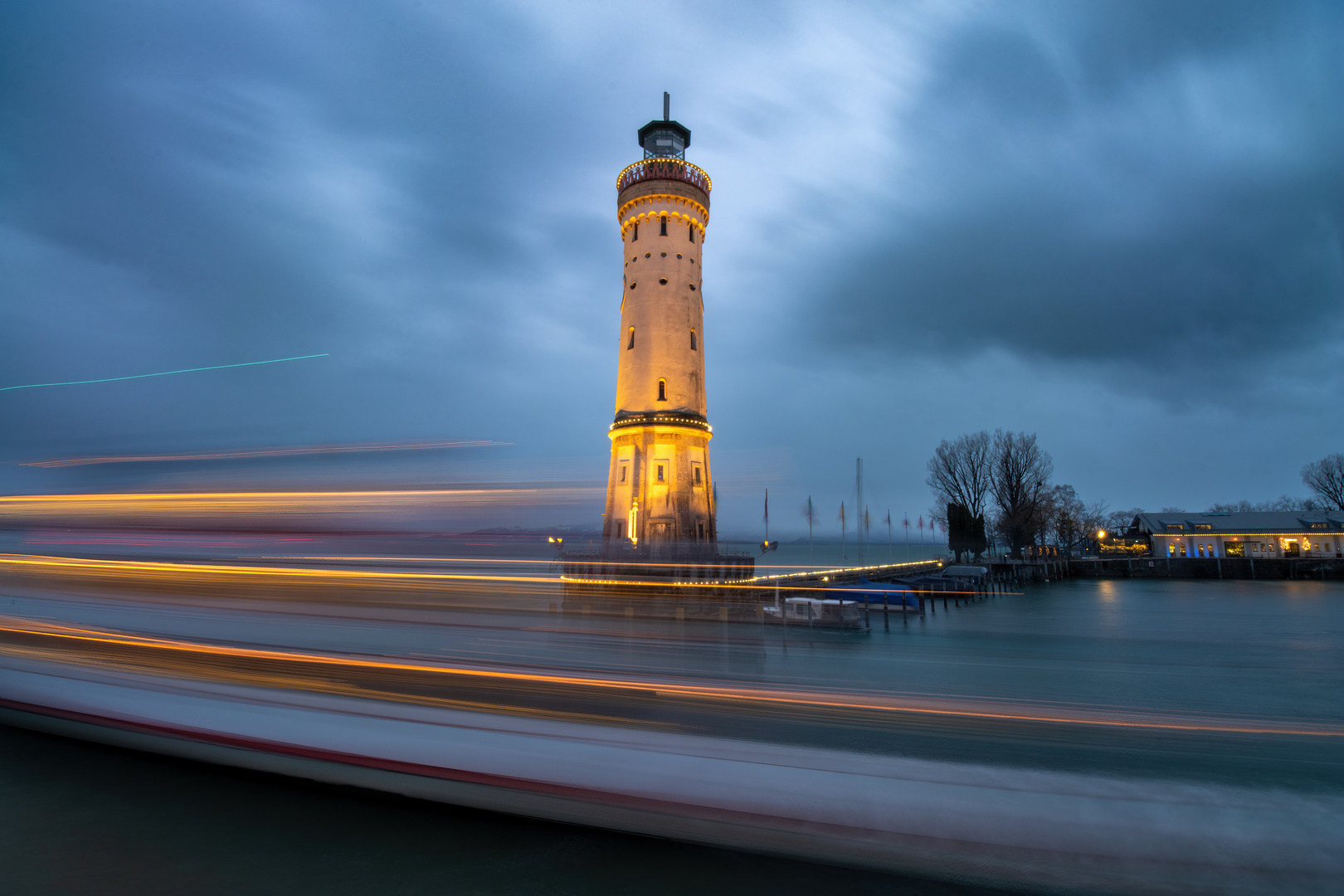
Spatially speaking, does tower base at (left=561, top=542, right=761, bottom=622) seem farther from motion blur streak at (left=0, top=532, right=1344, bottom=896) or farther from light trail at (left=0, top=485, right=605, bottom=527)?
light trail at (left=0, top=485, right=605, bottom=527)

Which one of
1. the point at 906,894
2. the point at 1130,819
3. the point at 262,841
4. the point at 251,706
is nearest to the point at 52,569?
the point at 251,706

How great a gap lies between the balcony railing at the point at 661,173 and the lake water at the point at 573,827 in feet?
74.0

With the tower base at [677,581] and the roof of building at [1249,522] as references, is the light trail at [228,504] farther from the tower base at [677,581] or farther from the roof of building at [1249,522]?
the roof of building at [1249,522]

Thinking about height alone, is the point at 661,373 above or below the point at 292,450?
above

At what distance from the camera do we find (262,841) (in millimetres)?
4090

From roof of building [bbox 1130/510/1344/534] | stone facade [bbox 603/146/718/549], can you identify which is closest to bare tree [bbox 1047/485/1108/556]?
roof of building [bbox 1130/510/1344/534]

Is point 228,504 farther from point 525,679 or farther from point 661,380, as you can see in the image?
point 661,380

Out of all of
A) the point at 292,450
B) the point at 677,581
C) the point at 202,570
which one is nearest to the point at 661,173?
the point at 677,581

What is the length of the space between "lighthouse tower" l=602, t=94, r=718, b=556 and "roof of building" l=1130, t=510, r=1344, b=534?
77692mm

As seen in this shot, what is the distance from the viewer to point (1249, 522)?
247 ft

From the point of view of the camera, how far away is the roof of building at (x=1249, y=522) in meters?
71.0

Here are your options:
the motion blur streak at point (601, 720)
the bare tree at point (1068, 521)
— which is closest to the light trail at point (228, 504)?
the motion blur streak at point (601, 720)

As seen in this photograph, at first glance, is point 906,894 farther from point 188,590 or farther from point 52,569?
point 52,569

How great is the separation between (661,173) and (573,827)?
31331 mm
